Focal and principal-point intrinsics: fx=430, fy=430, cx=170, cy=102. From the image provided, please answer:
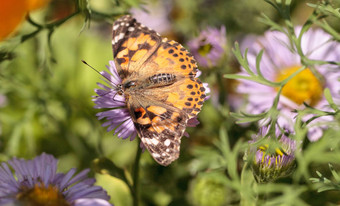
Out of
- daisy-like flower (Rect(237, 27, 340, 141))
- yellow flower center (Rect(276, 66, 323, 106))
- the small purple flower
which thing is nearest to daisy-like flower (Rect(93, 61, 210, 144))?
the small purple flower

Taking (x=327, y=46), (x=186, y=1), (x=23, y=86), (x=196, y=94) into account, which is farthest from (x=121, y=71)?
(x=186, y=1)

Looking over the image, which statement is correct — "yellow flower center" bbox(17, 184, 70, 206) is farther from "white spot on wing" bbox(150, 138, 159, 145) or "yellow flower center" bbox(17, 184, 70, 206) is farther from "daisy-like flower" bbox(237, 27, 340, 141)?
"daisy-like flower" bbox(237, 27, 340, 141)

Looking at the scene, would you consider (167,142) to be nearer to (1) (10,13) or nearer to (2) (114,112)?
(2) (114,112)

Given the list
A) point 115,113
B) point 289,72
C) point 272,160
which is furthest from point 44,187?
point 289,72

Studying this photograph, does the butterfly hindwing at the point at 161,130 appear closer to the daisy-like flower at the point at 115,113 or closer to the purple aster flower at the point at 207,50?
the daisy-like flower at the point at 115,113

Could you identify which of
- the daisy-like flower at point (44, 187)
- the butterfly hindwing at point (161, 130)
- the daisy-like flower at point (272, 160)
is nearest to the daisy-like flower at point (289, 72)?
the daisy-like flower at point (272, 160)

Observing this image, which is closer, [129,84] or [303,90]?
[129,84]
